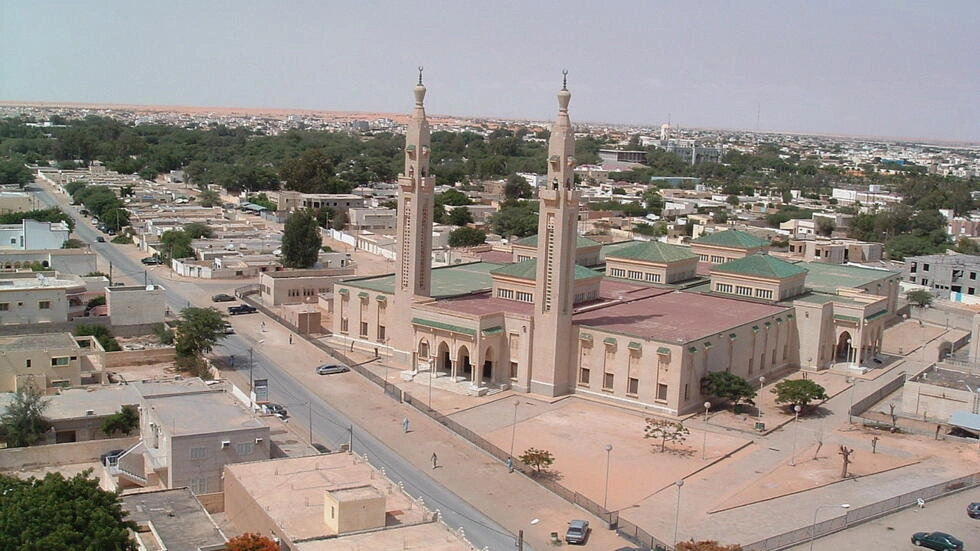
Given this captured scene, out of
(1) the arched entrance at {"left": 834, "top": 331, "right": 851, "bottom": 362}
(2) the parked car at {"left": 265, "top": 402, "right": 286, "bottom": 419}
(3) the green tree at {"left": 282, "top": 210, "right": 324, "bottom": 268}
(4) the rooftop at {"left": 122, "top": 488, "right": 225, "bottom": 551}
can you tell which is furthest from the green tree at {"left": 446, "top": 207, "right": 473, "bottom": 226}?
(4) the rooftop at {"left": 122, "top": 488, "right": 225, "bottom": 551}

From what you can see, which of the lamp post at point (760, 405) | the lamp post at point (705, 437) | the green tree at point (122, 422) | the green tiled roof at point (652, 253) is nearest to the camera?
the green tree at point (122, 422)

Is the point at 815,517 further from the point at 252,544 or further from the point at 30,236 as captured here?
the point at 30,236

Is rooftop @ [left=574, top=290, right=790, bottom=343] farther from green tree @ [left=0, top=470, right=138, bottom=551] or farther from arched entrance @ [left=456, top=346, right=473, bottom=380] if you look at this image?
green tree @ [left=0, top=470, right=138, bottom=551]

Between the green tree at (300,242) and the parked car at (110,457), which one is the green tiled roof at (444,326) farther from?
the green tree at (300,242)

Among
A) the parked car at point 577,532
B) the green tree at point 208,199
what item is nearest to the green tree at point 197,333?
the parked car at point 577,532

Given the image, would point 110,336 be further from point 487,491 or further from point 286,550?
point 286,550
